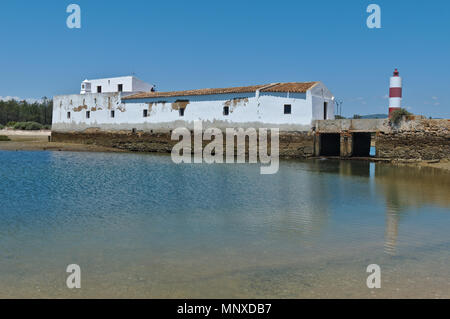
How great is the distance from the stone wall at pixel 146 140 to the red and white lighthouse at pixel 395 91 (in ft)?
18.2

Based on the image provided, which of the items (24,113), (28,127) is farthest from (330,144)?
(24,113)

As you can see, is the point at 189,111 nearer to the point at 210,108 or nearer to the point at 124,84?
the point at 210,108

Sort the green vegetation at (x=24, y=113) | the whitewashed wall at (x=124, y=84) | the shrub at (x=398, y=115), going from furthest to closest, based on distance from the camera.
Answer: the green vegetation at (x=24, y=113), the whitewashed wall at (x=124, y=84), the shrub at (x=398, y=115)

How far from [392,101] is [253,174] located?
12.6 m

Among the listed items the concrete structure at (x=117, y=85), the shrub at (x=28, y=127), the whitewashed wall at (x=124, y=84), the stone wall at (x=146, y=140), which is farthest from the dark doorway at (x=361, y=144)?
the shrub at (x=28, y=127)

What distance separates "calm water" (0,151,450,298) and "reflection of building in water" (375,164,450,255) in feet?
0.18

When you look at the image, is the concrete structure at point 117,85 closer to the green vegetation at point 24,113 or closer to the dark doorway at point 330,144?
the dark doorway at point 330,144

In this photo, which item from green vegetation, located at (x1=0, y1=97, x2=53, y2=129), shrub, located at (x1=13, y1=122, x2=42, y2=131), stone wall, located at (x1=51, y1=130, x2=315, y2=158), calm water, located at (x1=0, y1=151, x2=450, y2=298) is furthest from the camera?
green vegetation, located at (x1=0, y1=97, x2=53, y2=129)

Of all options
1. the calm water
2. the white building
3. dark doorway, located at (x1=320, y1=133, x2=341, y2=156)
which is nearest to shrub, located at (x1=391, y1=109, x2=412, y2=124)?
dark doorway, located at (x1=320, y1=133, x2=341, y2=156)

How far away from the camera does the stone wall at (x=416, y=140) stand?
77.6 feet

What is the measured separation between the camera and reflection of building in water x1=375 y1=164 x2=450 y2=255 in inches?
339

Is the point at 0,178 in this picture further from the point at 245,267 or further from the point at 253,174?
the point at 245,267

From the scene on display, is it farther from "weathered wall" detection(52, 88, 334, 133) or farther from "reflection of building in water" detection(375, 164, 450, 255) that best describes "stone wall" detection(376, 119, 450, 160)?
"weathered wall" detection(52, 88, 334, 133)

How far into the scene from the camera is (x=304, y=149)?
27594 millimetres
